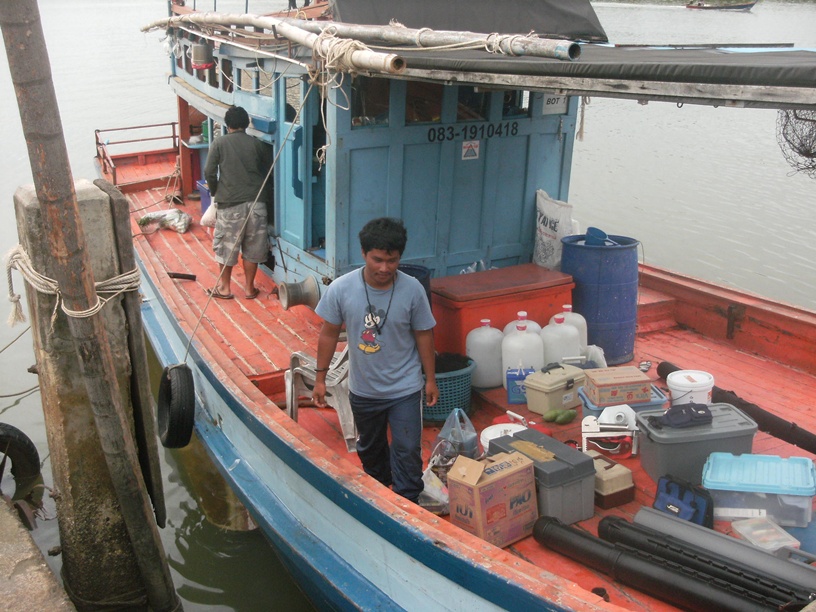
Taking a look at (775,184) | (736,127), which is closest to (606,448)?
(775,184)

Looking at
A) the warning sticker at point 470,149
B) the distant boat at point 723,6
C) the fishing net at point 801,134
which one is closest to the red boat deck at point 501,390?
the fishing net at point 801,134

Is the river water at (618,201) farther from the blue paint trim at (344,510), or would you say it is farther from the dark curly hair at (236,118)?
the dark curly hair at (236,118)

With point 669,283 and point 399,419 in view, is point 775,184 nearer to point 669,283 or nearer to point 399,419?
point 669,283

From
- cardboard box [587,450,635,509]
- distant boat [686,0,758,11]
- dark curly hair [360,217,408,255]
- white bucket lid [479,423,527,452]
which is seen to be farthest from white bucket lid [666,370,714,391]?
distant boat [686,0,758,11]

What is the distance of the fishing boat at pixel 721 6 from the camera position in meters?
42.9

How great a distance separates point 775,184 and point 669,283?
31.1 feet

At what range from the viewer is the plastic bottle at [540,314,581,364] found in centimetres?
520

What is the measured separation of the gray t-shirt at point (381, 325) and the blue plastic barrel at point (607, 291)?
207 centimetres

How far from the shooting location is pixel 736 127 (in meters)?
18.2

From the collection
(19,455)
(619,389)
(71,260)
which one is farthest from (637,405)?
(19,455)

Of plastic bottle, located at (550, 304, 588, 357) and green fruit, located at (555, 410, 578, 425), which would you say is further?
plastic bottle, located at (550, 304, 588, 357)

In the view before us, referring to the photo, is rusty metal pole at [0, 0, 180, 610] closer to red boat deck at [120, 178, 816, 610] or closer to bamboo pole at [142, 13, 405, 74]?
red boat deck at [120, 178, 816, 610]

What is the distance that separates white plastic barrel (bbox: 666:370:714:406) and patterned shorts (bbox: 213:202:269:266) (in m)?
3.41

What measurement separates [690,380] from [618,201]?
34.6 feet
